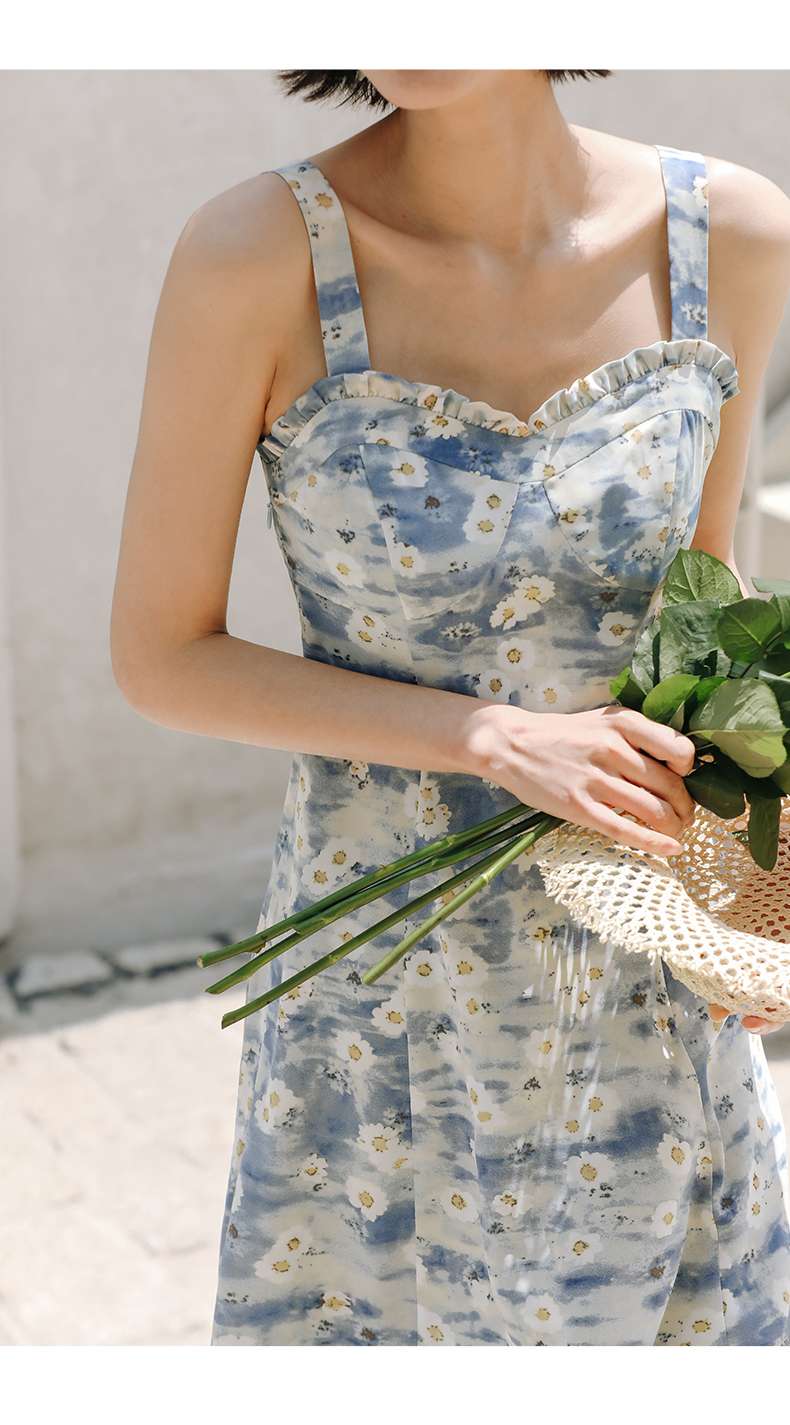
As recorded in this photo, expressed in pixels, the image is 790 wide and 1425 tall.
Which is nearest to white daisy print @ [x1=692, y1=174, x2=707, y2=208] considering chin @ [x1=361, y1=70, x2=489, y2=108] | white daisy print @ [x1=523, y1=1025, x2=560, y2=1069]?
chin @ [x1=361, y1=70, x2=489, y2=108]

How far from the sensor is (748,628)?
1345mm

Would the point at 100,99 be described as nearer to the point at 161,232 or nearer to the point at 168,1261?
the point at 161,232

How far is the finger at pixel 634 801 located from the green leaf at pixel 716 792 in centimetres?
3

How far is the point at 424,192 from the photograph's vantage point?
1538mm

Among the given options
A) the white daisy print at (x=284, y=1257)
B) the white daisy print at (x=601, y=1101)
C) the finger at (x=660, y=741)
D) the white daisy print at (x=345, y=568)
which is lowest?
the white daisy print at (x=284, y=1257)

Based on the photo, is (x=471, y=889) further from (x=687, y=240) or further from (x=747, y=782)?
(x=687, y=240)

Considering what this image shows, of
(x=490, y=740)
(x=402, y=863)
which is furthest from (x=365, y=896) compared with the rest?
(x=490, y=740)

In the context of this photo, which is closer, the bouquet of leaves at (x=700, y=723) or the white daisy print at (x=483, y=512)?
the bouquet of leaves at (x=700, y=723)

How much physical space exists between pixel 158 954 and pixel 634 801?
118 inches

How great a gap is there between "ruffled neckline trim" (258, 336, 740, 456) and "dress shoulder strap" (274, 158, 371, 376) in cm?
2

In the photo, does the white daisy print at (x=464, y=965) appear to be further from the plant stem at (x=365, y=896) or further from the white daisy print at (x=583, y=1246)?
the white daisy print at (x=583, y=1246)

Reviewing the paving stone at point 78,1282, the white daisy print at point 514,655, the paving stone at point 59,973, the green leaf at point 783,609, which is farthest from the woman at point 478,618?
the paving stone at point 59,973

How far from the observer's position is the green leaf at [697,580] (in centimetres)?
139

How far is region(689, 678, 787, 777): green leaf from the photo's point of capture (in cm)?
128
